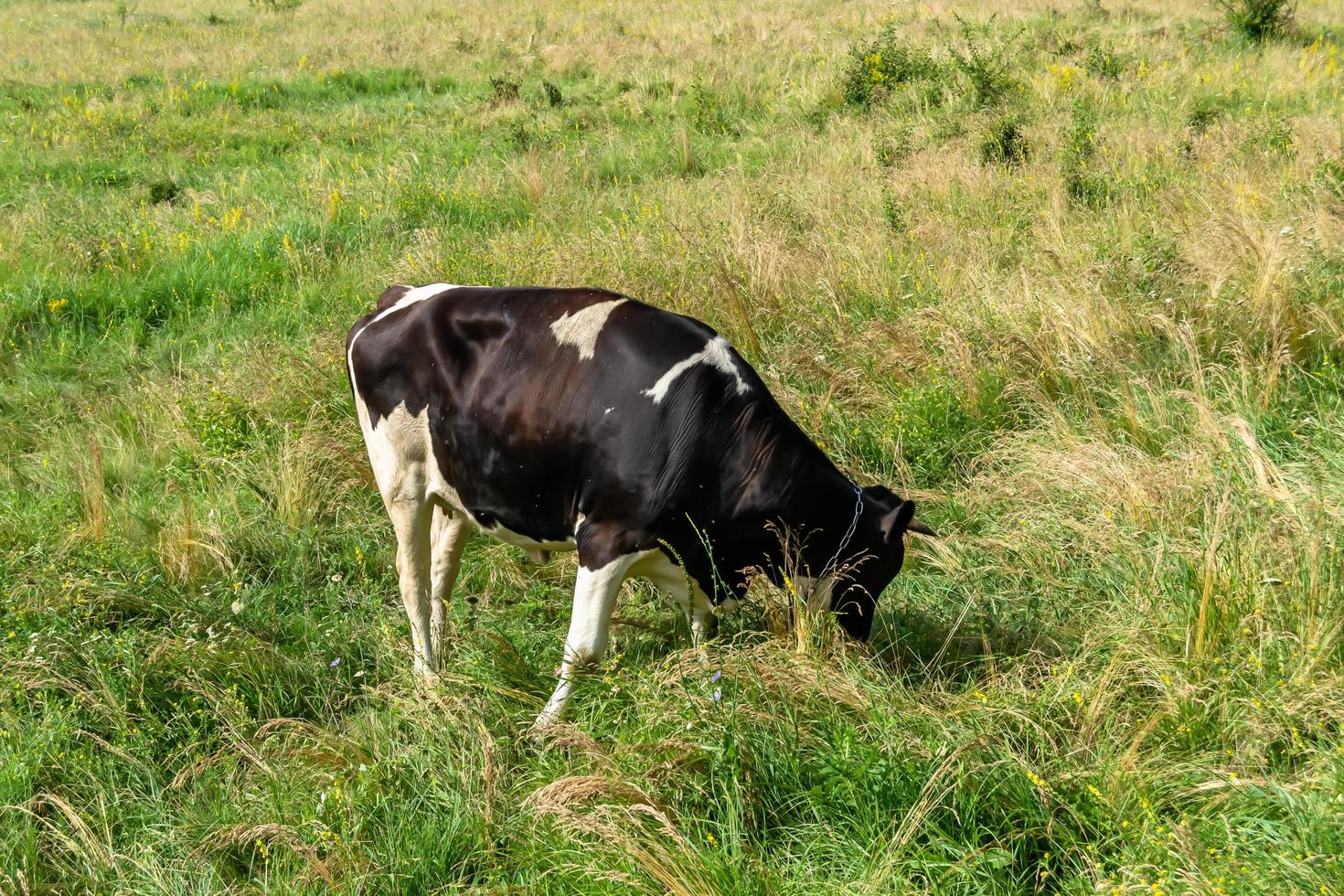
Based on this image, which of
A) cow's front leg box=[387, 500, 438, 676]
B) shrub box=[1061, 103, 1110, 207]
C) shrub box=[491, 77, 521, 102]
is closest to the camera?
cow's front leg box=[387, 500, 438, 676]

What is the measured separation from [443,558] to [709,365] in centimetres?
173

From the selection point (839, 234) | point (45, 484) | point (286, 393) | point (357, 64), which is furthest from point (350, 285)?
point (357, 64)

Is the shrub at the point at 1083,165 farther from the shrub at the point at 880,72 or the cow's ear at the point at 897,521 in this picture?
the cow's ear at the point at 897,521

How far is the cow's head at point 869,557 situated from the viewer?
4.12 metres

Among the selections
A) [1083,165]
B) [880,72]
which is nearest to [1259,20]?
[880,72]

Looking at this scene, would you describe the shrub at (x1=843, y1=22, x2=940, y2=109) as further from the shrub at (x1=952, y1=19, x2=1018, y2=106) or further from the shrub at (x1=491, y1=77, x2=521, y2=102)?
the shrub at (x1=491, y1=77, x2=521, y2=102)

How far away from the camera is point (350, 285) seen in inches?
332

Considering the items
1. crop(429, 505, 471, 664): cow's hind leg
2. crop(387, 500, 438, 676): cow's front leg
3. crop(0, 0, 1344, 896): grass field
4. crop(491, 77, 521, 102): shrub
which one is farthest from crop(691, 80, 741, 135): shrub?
crop(387, 500, 438, 676): cow's front leg

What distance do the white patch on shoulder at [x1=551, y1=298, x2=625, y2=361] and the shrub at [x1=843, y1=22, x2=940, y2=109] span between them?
9.47m

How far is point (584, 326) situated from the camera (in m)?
4.25

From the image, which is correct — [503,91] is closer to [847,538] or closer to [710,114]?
[710,114]

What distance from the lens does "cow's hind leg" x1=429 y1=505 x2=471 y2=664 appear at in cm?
499

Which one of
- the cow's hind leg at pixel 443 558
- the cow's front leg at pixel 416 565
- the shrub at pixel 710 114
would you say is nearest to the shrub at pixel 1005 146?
the shrub at pixel 710 114

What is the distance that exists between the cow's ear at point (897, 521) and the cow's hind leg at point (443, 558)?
190cm
